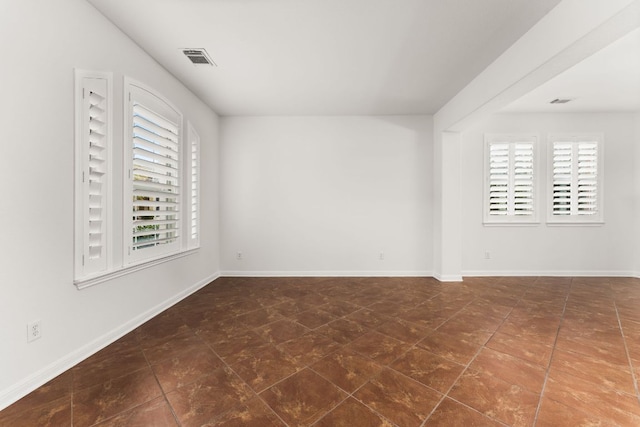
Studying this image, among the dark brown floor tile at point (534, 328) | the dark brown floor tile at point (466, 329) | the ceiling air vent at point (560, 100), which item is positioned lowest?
the dark brown floor tile at point (466, 329)

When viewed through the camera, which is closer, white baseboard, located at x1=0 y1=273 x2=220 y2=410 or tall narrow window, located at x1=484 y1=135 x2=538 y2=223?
Answer: white baseboard, located at x1=0 y1=273 x2=220 y2=410

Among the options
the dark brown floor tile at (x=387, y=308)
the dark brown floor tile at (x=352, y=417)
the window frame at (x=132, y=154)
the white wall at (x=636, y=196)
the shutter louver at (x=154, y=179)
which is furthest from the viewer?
the white wall at (x=636, y=196)

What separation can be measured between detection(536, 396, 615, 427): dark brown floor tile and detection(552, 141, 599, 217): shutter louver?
421cm

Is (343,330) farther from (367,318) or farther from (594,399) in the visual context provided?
→ (594,399)

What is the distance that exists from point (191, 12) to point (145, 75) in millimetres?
981

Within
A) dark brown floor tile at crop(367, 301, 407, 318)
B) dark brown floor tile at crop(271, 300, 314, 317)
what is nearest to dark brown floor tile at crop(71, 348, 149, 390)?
dark brown floor tile at crop(271, 300, 314, 317)

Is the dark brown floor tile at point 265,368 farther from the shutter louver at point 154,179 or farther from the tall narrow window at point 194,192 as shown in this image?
the tall narrow window at point 194,192

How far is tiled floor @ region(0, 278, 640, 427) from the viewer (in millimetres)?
1384

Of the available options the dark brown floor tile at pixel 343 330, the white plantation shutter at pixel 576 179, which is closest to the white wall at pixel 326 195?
the dark brown floor tile at pixel 343 330

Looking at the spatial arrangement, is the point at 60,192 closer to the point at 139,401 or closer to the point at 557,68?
the point at 139,401

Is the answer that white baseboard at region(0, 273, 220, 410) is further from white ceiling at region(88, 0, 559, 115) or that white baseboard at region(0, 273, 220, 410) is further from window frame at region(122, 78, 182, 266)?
white ceiling at region(88, 0, 559, 115)

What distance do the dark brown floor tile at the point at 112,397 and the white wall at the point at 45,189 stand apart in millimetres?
429

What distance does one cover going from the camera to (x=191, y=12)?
2055 millimetres

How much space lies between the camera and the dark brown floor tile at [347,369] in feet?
5.39
